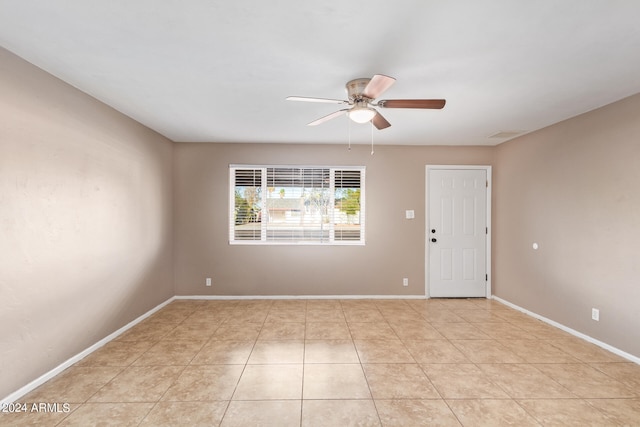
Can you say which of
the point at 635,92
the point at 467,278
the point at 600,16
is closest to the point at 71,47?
the point at 600,16

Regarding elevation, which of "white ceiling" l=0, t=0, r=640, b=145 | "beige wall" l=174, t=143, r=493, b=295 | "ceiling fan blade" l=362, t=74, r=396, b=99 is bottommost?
"beige wall" l=174, t=143, r=493, b=295

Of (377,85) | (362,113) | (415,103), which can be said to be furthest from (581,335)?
(377,85)

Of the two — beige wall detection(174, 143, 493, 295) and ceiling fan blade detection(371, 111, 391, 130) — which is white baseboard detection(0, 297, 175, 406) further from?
ceiling fan blade detection(371, 111, 391, 130)

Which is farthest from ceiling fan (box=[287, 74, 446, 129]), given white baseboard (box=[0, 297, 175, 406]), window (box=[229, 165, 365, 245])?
white baseboard (box=[0, 297, 175, 406])

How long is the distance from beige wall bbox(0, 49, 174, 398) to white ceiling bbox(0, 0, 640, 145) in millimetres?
312

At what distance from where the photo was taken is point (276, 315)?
13.2 feet

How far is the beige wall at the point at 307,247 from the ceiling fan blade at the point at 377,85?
104 inches

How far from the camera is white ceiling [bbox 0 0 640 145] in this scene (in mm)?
1658

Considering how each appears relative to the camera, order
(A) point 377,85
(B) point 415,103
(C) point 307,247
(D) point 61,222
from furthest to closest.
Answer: (C) point 307,247 → (D) point 61,222 → (B) point 415,103 → (A) point 377,85

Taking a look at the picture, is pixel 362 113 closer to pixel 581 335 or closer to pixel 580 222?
pixel 580 222

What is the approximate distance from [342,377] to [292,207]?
9.31 feet

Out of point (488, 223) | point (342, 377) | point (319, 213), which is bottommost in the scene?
point (342, 377)

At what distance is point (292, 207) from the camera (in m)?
4.84

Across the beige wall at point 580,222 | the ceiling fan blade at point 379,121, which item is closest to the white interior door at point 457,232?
the beige wall at point 580,222
